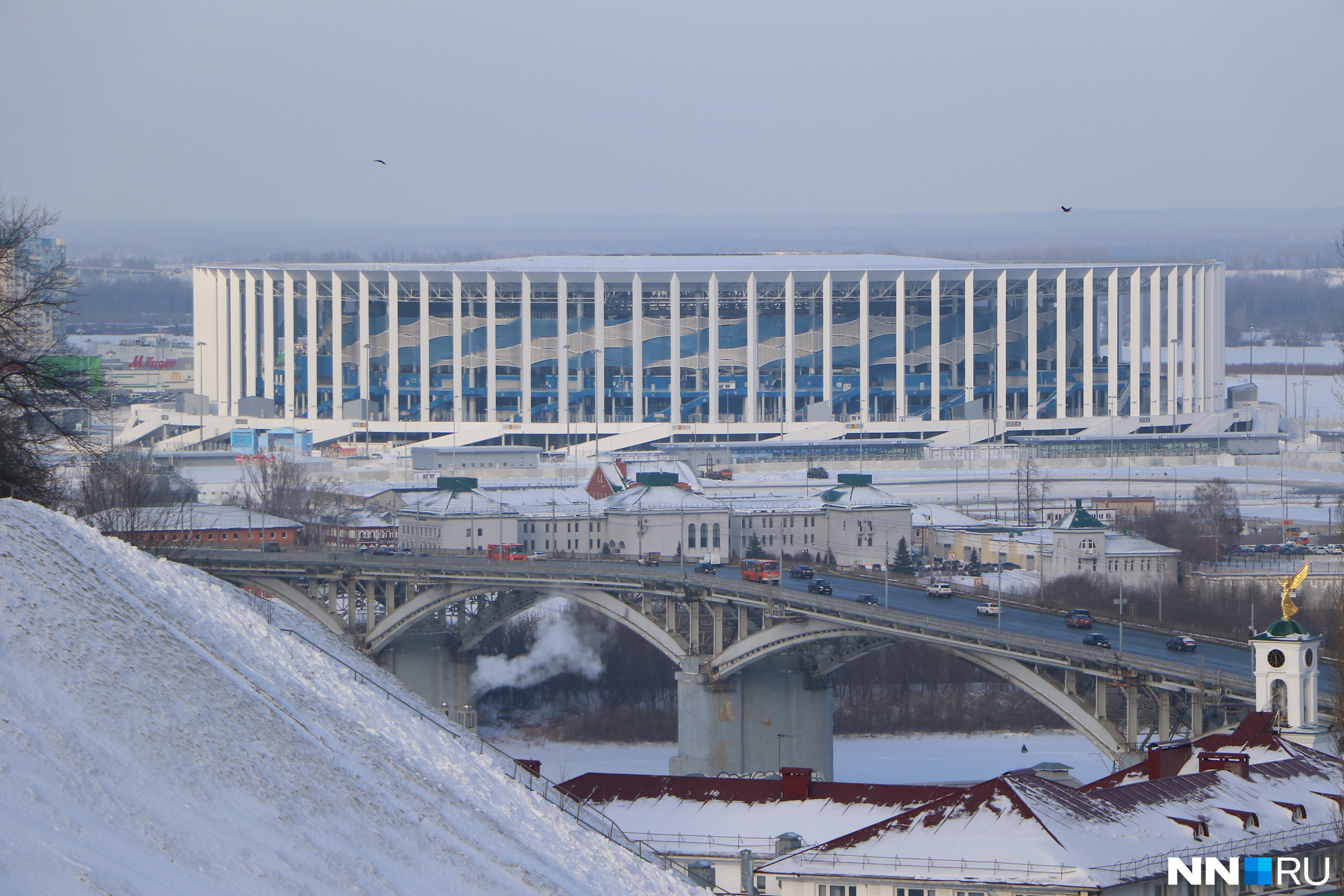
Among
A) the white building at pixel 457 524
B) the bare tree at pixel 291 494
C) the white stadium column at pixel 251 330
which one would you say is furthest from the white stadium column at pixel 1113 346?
the white building at pixel 457 524

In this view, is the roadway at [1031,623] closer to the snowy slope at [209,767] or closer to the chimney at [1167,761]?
the chimney at [1167,761]

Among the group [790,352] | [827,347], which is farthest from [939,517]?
[790,352]

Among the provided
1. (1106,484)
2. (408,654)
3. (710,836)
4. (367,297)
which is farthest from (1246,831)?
(367,297)

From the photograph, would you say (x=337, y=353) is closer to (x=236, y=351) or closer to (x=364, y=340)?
(x=364, y=340)

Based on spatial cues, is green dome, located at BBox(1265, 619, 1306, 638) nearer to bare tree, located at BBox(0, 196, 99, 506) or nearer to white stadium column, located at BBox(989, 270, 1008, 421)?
bare tree, located at BBox(0, 196, 99, 506)

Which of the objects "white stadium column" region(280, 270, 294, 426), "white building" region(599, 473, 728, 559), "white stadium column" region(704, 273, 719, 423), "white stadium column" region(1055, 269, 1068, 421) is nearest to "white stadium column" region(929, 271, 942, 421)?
"white stadium column" region(1055, 269, 1068, 421)

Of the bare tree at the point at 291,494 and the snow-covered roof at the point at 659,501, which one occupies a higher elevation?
the snow-covered roof at the point at 659,501

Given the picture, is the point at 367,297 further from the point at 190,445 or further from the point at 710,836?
the point at 710,836
